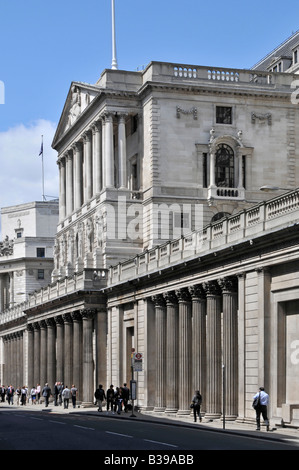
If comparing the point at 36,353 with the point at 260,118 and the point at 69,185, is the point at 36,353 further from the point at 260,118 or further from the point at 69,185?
the point at 260,118

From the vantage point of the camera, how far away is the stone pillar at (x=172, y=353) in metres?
60.8

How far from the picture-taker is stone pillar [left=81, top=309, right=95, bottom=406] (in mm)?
76875

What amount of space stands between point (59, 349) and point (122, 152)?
1701 cm

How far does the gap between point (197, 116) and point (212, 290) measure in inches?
1211

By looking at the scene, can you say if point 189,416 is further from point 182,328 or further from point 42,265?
point 42,265

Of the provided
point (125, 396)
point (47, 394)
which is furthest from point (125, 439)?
point (47, 394)

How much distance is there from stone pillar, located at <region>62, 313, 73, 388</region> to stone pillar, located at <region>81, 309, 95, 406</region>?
6918 mm

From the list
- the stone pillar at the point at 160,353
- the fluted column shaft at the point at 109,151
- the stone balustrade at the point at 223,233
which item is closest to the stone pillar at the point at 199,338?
the stone balustrade at the point at 223,233

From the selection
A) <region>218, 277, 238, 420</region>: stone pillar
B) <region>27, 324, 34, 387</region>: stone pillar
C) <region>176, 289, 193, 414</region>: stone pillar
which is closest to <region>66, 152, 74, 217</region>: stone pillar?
<region>27, 324, 34, 387</region>: stone pillar

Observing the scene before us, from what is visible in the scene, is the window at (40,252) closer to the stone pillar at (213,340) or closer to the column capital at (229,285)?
the stone pillar at (213,340)

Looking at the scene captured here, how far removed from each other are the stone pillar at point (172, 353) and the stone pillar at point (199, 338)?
13.4 feet

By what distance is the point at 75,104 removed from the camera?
96.4m

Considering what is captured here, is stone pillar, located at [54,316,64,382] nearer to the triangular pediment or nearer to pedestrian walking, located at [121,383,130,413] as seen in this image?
the triangular pediment
